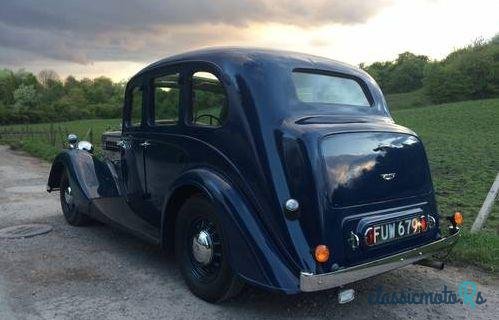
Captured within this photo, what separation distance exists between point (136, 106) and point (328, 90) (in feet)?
7.11

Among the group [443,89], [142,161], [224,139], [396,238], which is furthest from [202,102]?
[443,89]

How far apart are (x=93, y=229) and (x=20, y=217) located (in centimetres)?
149

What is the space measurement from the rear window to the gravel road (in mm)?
1642

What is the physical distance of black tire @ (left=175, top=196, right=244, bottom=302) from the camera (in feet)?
12.2

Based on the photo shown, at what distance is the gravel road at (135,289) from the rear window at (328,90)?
1642 millimetres

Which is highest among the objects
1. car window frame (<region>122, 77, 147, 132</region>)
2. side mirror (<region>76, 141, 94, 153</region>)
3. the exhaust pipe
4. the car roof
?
the car roof

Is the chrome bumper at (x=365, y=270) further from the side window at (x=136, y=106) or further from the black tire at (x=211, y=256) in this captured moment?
the side window at (x=136, y=106)

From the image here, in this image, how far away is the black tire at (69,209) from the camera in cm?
623

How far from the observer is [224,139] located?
3848mm

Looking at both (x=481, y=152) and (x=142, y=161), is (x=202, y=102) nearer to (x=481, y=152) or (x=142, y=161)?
(x=142, y=161)

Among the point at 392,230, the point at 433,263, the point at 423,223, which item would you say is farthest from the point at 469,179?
the point at 392,230

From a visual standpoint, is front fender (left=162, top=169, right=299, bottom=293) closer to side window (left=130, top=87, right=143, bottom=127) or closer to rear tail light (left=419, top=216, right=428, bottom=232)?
rear tail light (left=419, top=216, right=428, bottom=232)

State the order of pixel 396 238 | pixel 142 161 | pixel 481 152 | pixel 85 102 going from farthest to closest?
pixel 85 102 → pixel 481 152 → pixel 142 161 → pixel 396 238

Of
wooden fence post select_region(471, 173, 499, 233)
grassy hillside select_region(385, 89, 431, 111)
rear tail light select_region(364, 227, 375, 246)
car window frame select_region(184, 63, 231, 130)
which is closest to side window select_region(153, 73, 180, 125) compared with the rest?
car window frame select_region(184, 63, 231, 130)
